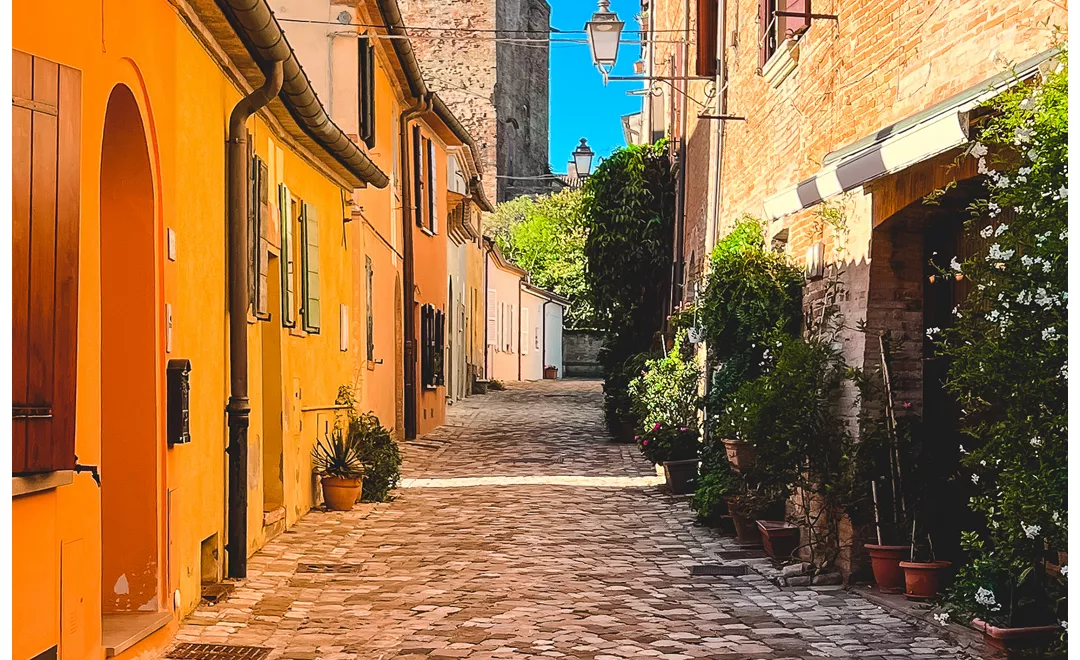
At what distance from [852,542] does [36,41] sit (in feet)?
18.8

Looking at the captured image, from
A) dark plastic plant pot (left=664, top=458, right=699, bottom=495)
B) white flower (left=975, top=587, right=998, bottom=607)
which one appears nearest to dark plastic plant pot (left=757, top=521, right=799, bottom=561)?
white flower (left=975, top=587, right=998, bottom=607)

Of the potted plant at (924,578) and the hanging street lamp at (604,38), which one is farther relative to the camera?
the hanging street lamp at (604,38)

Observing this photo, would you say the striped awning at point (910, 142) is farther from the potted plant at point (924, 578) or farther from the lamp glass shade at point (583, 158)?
the lamp glass shade at point (583, 158)

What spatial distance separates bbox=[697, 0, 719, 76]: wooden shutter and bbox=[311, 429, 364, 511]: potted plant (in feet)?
20.0

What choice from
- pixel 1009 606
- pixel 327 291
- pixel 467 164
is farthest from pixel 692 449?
pixel 467 164

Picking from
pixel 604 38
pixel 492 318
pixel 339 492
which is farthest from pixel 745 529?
pixel 492 318

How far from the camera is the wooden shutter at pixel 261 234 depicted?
28.9 ft

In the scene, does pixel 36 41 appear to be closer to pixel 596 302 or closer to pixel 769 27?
pixel 769 27

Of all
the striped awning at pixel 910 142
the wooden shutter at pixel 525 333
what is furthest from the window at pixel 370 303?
the wooden shutter at pixel 525 333

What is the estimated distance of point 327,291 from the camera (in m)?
11.9

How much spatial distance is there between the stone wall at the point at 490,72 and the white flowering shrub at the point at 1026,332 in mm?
39077

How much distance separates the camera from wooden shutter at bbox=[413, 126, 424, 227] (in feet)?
66.1

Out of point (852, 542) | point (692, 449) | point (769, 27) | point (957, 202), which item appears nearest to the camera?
point (957, 202)

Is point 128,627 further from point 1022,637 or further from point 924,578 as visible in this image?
point 924,578
